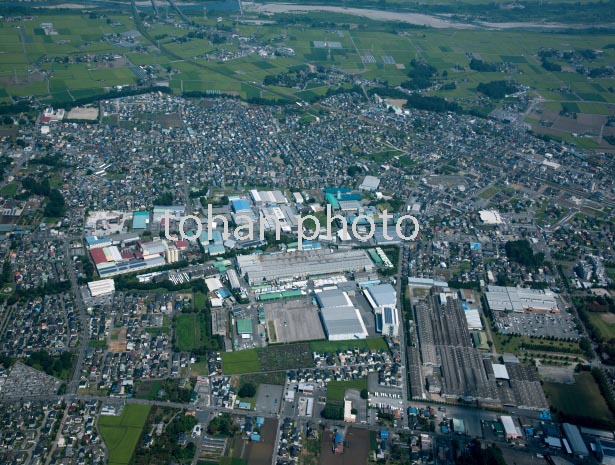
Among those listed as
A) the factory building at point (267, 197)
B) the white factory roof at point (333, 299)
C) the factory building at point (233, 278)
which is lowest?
the white factory roof at point (333, 299)

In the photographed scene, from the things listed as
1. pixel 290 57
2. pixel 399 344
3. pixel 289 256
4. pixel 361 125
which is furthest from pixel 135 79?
pixel 399 344

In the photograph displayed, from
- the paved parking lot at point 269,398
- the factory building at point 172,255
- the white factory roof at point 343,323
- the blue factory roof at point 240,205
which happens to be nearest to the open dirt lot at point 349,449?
the paved parking lot at point 269,398

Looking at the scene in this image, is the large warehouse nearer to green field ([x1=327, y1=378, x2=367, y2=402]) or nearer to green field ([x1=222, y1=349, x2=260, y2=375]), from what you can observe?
green field ([x1=222, y1=349, x2=260, y2=375])

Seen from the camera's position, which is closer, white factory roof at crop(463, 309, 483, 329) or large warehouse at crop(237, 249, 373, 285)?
white factory roof at crop(463, 309, 483, 329)

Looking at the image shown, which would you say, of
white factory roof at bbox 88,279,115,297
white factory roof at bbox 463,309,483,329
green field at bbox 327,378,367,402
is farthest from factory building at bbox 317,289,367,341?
white factory roof at bbox 88,279,115,297

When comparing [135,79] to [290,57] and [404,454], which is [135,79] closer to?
[290,57]

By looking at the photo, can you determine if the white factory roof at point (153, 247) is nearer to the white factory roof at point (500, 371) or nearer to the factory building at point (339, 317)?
the factory building at point (339, 317)
